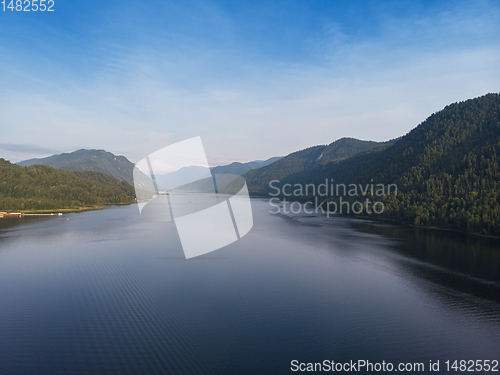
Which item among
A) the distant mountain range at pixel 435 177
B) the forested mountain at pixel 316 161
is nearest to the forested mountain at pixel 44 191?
the distant mountain range at pixel 435 177

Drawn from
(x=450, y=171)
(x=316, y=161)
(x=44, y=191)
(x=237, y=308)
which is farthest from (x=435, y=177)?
(x=316, y=161)

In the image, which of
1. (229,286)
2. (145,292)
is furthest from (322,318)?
(145,292)

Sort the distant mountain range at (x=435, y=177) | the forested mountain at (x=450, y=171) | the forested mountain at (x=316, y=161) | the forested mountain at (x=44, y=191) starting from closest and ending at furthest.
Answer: the forested mountain at (x=450, y=171), the distant mountain range at (x=435, y=177), the forested mountain at (x=44, y=191), the forested mountain at (x=316, y=161)

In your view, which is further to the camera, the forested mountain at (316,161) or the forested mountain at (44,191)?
the forested mountain at (316,161)

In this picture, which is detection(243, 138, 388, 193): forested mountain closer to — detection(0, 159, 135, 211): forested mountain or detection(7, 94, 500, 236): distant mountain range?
detection(7, 94, 500, 236): distant mountain range

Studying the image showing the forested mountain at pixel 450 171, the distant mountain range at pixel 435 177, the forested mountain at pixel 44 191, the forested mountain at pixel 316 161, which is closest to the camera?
the forested mountain at pixel 450 171

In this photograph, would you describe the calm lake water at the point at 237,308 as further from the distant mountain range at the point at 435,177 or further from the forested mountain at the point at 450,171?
the distant mountain range at the point at 435,177

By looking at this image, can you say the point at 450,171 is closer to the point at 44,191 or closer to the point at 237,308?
the point at 237,308
